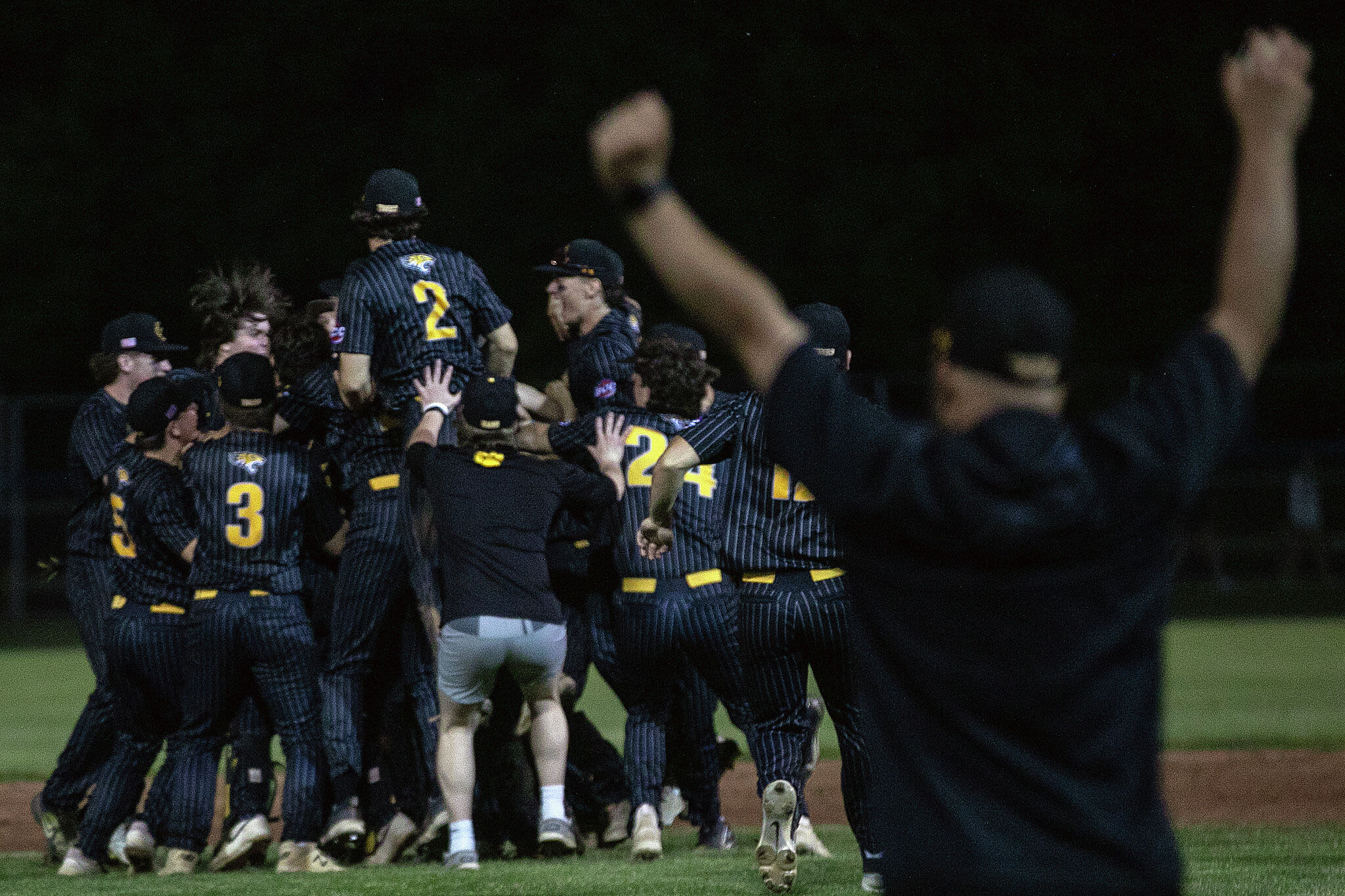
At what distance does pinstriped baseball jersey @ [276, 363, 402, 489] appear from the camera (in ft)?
25.0

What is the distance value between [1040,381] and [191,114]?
30310mm

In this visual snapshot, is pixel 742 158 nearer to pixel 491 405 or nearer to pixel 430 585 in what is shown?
pixel 430 585

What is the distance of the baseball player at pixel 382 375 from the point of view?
7.37 metres

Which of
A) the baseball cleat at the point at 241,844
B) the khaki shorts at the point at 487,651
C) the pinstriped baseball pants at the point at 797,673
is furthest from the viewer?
the baseball cleat at the point at 241,844

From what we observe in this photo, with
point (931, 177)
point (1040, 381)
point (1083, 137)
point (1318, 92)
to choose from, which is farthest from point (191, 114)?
point (1040, 381)

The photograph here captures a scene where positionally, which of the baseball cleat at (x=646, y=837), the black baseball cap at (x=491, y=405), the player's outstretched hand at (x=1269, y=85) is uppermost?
the player's outstretched hand at (x=1269, y=85)

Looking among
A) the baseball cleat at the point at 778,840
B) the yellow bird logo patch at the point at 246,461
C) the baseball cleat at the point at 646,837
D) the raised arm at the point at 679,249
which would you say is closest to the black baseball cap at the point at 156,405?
the yellow bird logo patch at the point at 246,461

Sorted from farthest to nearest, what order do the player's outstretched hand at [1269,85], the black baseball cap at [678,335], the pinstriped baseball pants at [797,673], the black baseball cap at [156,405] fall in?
the black baseball cap at [678,335], the black baseball cap at [156,405], the pinstriped baseball pants at [797,673], the player's outstretched hand at [1269,85]

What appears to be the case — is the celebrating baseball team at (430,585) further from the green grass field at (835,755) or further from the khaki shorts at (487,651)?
the green grass field at (835,755)

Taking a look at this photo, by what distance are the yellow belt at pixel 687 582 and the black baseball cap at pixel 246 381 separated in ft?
5.73

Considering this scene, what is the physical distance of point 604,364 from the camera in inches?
323

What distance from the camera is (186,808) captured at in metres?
7.13

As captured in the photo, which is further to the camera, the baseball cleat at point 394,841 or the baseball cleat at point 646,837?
the baseball cleat at point 394,841

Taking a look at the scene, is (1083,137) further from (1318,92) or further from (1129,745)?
(1129,745)
